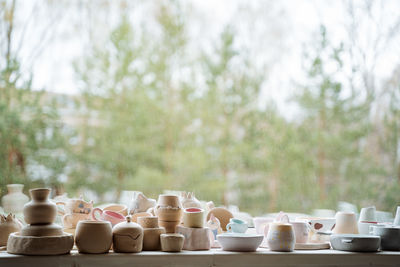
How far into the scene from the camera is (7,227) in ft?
3.55

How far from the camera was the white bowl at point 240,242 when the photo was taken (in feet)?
3.43

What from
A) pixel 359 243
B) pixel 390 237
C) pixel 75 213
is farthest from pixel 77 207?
pixel 390 237

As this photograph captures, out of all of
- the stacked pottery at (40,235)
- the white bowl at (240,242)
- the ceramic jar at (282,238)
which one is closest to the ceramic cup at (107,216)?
the stacked pottery at (40,235)

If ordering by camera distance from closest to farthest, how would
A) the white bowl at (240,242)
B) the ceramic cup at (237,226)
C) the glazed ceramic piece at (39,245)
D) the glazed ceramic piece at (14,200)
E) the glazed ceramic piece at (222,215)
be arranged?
the glazed ceramic piece at (39,245) → the white bowl at (240,242) → the ceramic cup at (237,226) → the glazed ceramic piece at (222,215) → the glazed ceramic piece at (14,200)

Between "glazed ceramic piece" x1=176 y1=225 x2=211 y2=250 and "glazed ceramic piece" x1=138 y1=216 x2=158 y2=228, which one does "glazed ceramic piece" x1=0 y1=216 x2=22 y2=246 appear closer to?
"glazed ceramic piece" x1=138 y1=216 x2=158 y2=228

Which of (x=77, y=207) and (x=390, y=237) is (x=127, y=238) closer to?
Result: (x=77, y=207)

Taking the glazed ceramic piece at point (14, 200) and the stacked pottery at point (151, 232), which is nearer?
the stacked pottery at point (151, 232)

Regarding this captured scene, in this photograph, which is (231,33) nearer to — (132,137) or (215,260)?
(132,137)

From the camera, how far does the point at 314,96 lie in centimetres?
450

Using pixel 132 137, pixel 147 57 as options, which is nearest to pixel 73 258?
pixel 132 137

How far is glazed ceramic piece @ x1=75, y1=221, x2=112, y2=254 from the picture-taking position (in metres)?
0.97

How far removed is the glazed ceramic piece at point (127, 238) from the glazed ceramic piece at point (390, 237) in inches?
25.9

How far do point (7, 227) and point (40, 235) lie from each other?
0.18m

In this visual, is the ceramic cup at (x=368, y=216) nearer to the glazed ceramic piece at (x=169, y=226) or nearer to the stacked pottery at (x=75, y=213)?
the glazed ceramic piece at (x=169, y=226)
